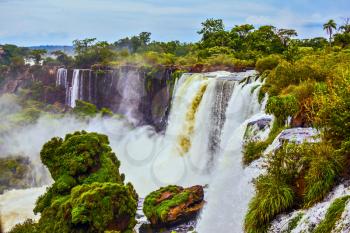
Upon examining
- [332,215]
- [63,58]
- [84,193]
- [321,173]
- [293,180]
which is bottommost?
[84,193]

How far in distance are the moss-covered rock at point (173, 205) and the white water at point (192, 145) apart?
1.18m

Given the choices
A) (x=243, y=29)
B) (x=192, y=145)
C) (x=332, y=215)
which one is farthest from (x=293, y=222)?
(x=243, y=29)

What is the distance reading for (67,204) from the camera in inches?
543

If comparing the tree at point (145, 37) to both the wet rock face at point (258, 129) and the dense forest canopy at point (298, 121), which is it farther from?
the wet rock face at point (258, 129)

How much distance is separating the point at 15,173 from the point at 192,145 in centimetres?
1312

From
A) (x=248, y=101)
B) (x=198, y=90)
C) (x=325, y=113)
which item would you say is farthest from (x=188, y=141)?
(x=325, y=113)

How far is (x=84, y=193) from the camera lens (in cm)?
1338

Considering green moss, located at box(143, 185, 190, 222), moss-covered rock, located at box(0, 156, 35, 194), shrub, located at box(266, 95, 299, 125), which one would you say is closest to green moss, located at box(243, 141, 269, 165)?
shrub, located at box(266, 95, 299, 125)

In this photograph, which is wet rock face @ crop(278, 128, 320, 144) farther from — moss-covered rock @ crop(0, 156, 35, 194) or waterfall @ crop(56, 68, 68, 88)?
waterfall @ crop(56, 68, 68, 88)

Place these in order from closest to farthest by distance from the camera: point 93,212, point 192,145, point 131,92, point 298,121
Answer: point 298,121 < point 93,212 < point 192,145 < point 131,92

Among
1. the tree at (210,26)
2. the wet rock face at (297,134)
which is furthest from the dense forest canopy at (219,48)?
the wet rock face at (297,134)

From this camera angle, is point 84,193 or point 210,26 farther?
point 210,26

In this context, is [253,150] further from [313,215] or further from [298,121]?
[313,215]

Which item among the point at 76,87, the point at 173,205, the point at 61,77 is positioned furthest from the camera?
the point at 61,77
